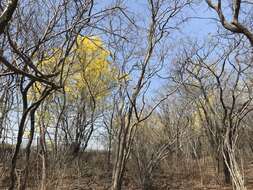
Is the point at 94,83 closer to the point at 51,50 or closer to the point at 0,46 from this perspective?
the point at 51,50

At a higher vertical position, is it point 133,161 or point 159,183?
point 133,161

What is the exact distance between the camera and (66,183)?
12289 millimetres

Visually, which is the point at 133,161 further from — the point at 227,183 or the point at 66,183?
the point at 227,183

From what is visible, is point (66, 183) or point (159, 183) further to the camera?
point (159, 183)

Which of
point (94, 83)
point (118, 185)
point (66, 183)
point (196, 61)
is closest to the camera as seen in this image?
point (118, 185)

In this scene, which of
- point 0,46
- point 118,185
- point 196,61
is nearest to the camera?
point 0,46

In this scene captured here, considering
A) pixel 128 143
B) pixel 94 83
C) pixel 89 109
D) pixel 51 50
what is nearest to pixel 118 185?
pixel 128 143

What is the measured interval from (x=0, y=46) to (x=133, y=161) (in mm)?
8137

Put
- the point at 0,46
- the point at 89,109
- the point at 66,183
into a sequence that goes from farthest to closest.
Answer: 1. the point at 89,109
2. the point at 66,183
3. the point at 0,46

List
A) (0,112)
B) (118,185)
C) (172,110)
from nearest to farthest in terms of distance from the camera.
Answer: (0,112), (118,185), (172,110)

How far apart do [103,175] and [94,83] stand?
4.50 metres

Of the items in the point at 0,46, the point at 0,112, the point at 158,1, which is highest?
the point at 158,1

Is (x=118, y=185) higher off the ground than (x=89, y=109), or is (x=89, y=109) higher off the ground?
(x=89, y=109)

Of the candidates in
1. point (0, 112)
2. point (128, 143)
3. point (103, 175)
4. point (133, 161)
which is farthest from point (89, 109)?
point (0, 112)
